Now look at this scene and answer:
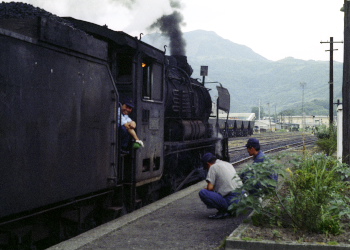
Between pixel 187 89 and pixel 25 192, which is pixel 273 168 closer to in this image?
pixel 25 192

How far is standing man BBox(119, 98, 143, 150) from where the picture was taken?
7.38m

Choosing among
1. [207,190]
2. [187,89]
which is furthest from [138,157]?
[187,89]

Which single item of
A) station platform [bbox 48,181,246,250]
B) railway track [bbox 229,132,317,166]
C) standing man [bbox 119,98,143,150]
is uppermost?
standing man [bbox 119,98,143,150]

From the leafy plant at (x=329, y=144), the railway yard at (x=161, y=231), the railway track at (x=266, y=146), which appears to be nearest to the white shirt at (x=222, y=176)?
the railway yard at (x=161, y=231)

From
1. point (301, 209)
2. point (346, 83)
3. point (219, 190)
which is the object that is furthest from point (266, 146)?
point (301, 209)

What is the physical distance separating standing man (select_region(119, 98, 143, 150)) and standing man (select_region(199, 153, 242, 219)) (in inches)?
50.8

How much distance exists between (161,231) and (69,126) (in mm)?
2165

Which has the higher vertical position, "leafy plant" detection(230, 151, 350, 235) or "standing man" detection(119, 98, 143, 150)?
"standing man" detection(119, 98, 143, 150)

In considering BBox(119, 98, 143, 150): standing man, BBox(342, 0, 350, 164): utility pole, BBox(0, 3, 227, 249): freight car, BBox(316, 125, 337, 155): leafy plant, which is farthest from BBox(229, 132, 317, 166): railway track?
BBox(119, 98, 143, 150): standing man

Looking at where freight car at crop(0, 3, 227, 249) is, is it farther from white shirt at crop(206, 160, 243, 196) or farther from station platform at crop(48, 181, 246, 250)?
white shirt at crop(206, 160, 243, 196)

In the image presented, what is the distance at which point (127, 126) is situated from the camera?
7.36 meters

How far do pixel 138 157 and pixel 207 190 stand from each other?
1.29 meters

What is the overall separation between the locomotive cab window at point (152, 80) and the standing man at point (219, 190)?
182 centimetres

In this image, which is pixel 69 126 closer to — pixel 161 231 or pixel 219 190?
pixel 161 231
